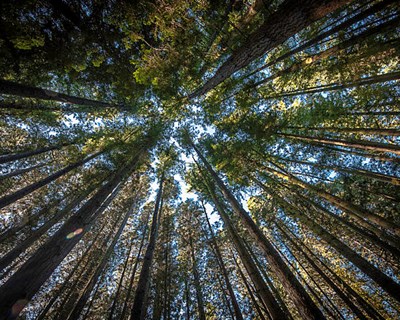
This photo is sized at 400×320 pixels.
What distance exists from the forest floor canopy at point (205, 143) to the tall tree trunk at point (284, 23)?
0.08 feet

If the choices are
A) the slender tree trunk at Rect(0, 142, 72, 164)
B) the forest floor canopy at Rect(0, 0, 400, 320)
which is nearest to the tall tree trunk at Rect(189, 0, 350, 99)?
the forest floor canopy at Rect(0, 0, 400, 320)

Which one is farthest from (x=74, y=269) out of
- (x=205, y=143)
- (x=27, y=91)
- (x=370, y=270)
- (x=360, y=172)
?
(x=360, y=172)

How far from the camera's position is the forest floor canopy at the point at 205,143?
4621mm

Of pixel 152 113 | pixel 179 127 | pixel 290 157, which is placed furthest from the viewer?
pixel 179 127

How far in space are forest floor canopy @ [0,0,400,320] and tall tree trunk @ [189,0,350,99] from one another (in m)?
0.03

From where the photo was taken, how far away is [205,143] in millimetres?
11117

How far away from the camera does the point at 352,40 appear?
5012mm

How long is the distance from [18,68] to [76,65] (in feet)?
5.79

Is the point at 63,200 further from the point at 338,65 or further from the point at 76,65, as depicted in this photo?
the point at 338,65

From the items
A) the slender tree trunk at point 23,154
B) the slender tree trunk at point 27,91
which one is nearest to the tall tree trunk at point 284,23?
the slender tree trunk at point 27,91

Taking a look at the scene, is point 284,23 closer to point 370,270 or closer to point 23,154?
point 370,270

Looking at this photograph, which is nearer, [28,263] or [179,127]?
[28,263]

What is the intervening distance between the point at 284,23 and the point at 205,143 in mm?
8081

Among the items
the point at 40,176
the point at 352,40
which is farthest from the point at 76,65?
the point at 40,176
